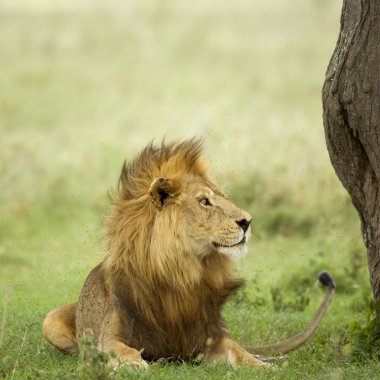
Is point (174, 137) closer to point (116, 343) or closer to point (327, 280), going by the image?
point (327, 280)

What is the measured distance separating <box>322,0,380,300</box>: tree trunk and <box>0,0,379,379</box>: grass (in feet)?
2.58

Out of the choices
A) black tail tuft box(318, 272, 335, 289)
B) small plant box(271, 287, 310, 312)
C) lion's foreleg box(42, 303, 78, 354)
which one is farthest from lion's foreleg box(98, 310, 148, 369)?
small plant box(271, 287, 310, 312)

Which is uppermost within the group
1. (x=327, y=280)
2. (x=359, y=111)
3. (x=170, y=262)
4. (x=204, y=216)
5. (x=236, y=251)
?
(x=359, y=111)

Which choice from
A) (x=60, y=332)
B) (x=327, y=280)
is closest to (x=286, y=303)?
(x=327, y=280)

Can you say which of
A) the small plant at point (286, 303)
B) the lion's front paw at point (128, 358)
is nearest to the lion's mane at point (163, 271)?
the lion's front paw at point (128, 358)

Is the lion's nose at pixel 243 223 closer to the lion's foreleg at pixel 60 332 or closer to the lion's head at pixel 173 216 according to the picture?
the lion's head at pixel 173 216

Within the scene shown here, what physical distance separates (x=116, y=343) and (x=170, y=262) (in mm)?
490

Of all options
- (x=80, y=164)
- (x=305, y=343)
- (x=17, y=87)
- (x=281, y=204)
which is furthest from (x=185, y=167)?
(x=17, y=87)

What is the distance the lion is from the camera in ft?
17.0

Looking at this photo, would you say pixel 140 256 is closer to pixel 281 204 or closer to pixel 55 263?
pixel 55 263

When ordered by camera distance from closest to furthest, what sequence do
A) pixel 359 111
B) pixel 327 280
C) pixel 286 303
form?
1. pixel 359 111
2. pixel 327 280
3. pixel 286 303

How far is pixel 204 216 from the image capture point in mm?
5191

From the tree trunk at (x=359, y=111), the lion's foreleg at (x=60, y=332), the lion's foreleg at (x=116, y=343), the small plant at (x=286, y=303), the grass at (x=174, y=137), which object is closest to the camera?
the lion's foreleg at (x=116, y=343)

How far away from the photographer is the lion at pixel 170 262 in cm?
517
